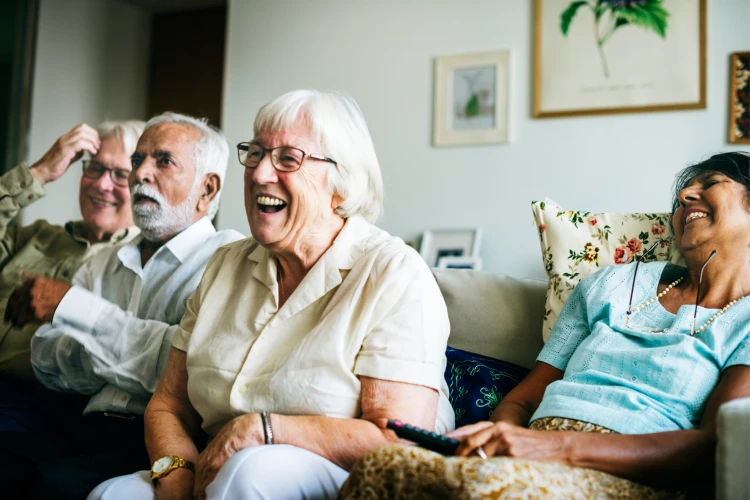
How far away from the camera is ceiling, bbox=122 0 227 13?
479 cm

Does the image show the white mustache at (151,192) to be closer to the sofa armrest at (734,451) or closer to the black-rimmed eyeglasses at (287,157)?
the black-rimmed eyeglasses at (287,157)

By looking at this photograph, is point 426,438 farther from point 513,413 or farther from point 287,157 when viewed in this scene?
point 287,157

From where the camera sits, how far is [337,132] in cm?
148

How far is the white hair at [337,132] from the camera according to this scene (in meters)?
1.46

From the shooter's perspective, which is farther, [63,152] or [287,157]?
[63,152]

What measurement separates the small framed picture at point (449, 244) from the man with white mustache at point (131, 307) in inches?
65.4

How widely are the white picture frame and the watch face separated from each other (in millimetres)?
2634

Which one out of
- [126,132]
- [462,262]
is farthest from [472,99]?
[126,132]

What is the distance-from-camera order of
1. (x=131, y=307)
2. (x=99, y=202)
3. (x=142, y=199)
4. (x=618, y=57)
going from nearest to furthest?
(x=131, y=307) < (x=142, y=199) < (x=99, y=202) < (x=618, y=57)

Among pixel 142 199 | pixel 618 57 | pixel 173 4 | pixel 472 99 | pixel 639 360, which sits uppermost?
pixel 173 4

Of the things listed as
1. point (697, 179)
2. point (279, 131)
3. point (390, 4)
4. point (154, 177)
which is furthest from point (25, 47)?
point (697, 179)

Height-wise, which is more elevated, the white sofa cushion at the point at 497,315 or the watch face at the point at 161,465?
the white sofa cushion at the point at 497,315

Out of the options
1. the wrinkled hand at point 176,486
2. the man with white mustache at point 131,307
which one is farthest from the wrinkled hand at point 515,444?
the man with white mustache at point 131,307

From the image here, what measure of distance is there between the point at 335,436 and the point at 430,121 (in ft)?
8.91
